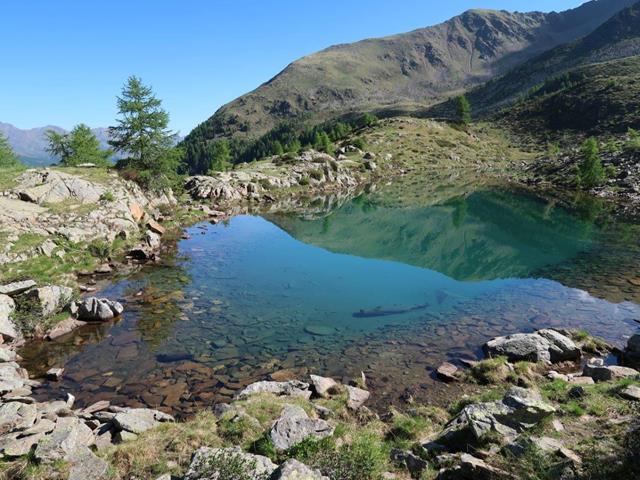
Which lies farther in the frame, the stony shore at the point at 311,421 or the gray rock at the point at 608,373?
the gray rock at the point at 608,373

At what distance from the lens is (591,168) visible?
81.8 m

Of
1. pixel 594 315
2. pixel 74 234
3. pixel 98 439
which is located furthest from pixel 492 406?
pixel 74 234

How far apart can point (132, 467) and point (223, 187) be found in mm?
71344

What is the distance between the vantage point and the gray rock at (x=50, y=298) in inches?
973

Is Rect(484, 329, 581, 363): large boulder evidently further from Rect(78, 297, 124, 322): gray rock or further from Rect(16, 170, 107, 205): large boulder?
Rect(16, 170, 107, 205): large boulder

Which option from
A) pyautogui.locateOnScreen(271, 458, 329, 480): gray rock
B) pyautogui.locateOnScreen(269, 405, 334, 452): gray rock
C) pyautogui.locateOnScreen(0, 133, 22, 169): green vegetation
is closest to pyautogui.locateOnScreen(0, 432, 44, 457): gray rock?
pyautogui.locateOnScreen(269, 405, 334, 452): gray rock

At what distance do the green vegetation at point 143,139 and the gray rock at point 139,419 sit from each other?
46.2m

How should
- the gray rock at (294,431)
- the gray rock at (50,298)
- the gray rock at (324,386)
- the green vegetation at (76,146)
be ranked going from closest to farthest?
the gray rock at (294,431) < the gray rock at (324,386) < the gray rock at (50,298) < the green vegetation at (76,146)

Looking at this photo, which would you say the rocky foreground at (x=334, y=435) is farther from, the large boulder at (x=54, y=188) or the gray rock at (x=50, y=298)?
the large boulder at (x=54, y=188)

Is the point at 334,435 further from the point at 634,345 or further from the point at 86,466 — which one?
the point at 634,345

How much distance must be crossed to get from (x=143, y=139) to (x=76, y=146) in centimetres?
2152

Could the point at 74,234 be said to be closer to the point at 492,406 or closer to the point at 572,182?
the point at 492,406

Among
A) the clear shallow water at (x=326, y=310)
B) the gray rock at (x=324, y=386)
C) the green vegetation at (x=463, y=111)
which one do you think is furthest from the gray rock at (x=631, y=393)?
the green vegetation at (x=463, y=111)

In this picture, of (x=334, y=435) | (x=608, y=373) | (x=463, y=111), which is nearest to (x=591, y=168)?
(x=608, y=373)
